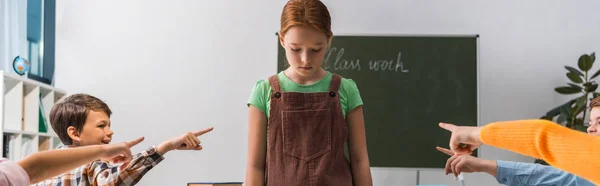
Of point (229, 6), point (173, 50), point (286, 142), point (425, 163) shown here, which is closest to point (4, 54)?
point (173, 50)

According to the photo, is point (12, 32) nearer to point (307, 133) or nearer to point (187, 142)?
point (187, 142)

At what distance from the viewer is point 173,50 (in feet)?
14.5

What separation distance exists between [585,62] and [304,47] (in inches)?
111

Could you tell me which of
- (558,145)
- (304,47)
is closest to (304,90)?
(304,47)

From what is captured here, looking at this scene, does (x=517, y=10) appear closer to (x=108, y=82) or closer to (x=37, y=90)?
(x=108, y=82)

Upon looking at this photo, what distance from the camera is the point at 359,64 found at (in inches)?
160

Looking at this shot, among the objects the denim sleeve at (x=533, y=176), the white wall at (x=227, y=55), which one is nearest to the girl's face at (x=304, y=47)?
the denim sleeve at (x=533, y=176)

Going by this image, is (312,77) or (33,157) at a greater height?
(312,77)

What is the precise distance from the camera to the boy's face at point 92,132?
7.84 feet

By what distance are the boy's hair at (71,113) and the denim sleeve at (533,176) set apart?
1.50m

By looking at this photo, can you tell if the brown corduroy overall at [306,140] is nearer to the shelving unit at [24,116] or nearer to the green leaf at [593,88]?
the shelving unit at [24,116]

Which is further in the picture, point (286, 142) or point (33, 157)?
point (286, 142)

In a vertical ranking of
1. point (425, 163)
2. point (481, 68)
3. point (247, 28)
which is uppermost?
point (247, 28)

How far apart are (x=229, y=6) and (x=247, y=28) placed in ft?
0.65
